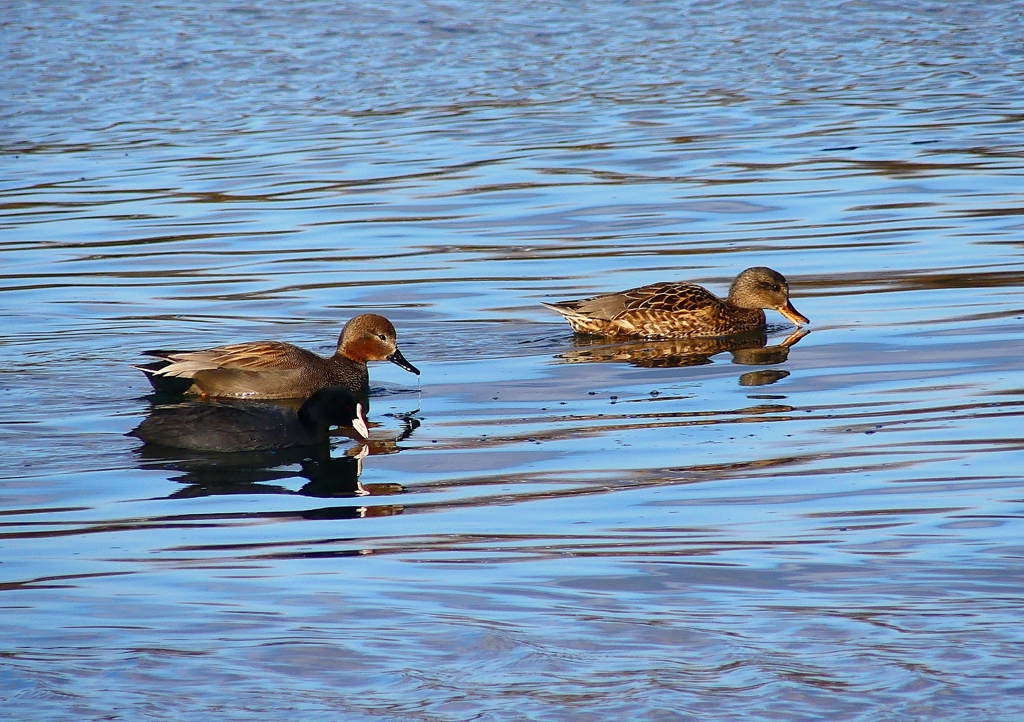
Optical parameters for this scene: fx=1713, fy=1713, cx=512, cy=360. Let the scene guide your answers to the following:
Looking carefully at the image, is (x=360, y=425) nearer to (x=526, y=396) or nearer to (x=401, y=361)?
(x=526, y=396)

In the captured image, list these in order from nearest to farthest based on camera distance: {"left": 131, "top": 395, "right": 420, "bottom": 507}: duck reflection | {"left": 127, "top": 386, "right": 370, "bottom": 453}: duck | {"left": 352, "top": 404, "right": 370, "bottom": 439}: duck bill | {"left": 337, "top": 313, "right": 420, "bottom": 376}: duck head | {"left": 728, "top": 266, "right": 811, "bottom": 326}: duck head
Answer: {"left": 131, "top": 395, "right": 420, "bottom": 507}: duck reflection < {"left": 127, "top": 386, "right": 370, "bottom": 453}: duck < {"left": 352, "top": 404, "right": 370, "bottom": 439}: duck bill < {"left": 337, "top": 313, "right": 420, "bottom": 376}: duck head < {"left": 728, "top": 266, "right": 811, "bottom": 326}: duck head

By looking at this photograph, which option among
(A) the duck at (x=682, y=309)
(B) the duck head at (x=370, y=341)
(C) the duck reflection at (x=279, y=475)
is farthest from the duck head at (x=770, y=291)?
(C) the duck reflection at (x=279, y=475)

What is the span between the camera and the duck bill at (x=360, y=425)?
9.70m

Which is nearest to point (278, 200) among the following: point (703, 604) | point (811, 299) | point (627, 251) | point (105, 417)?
point (627, 251)

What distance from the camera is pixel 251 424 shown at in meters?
9.65

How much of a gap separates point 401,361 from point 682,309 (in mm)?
2425

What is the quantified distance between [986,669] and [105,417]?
606 centimetres

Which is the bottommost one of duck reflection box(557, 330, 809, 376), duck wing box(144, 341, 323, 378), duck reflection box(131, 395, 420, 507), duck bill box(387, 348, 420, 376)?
duck reflection box(557, 330, 809, 376)

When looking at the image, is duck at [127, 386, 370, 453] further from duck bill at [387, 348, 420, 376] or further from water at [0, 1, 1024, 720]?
duck bill at [387, 348, 420, 376]

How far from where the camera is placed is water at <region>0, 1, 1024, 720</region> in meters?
5.86

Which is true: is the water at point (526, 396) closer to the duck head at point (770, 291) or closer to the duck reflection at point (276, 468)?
the duck reflection at point (276, 468)

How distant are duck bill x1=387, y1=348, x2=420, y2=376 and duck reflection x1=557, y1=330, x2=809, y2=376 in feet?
3.78

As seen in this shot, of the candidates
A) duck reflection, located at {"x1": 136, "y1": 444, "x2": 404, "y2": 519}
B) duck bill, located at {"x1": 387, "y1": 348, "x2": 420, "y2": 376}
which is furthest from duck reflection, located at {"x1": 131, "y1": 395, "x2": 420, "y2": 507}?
duck bill, located at {"x1": 387, "y1": 348, "x2": 420, "y2": 376}

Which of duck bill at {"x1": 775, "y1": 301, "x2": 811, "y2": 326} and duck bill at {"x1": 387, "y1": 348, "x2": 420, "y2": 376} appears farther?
duck bill at {"x1": 775, "y1": 301, "x2": 811, "y2": 326}
